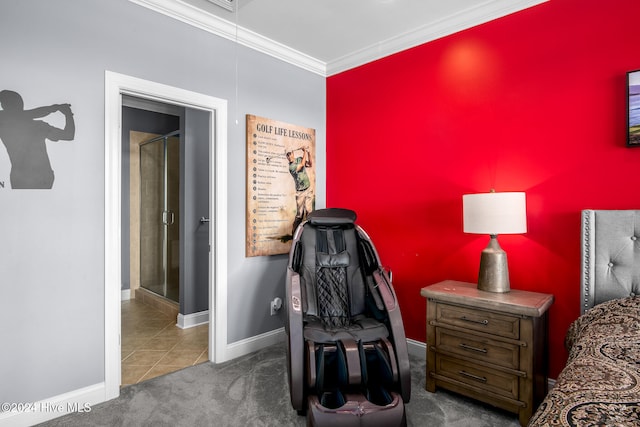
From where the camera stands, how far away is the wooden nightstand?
2049mm

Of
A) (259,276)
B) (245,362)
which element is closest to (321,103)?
(259,276)

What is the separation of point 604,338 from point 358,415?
1199mm

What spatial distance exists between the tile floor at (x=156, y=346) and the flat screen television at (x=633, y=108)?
3392 mm

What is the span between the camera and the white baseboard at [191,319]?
3.75 m

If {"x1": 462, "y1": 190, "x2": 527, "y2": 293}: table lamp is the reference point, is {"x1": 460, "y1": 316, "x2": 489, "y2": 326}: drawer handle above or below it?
below

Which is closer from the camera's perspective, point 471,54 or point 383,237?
point 471,54

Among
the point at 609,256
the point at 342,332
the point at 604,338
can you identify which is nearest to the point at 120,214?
the point at 342,332

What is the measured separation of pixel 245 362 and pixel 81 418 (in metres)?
1.14

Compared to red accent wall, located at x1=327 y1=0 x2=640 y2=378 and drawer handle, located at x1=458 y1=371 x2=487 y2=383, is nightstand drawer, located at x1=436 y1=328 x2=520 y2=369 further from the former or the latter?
red accent wall, located at x1=327 y1=0 x2=640 y2=378

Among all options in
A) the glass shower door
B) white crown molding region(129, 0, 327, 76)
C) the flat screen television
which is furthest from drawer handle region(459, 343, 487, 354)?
the glass shower door

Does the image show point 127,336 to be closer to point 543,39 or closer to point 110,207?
point 110,207

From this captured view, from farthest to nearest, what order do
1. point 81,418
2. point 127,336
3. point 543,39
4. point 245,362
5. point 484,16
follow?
point 127,336
point 245,362
point 484,16
point 543,39
point 81,418

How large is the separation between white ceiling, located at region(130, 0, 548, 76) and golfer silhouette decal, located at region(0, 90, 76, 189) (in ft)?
3.46

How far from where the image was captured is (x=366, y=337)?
85.5 inches
